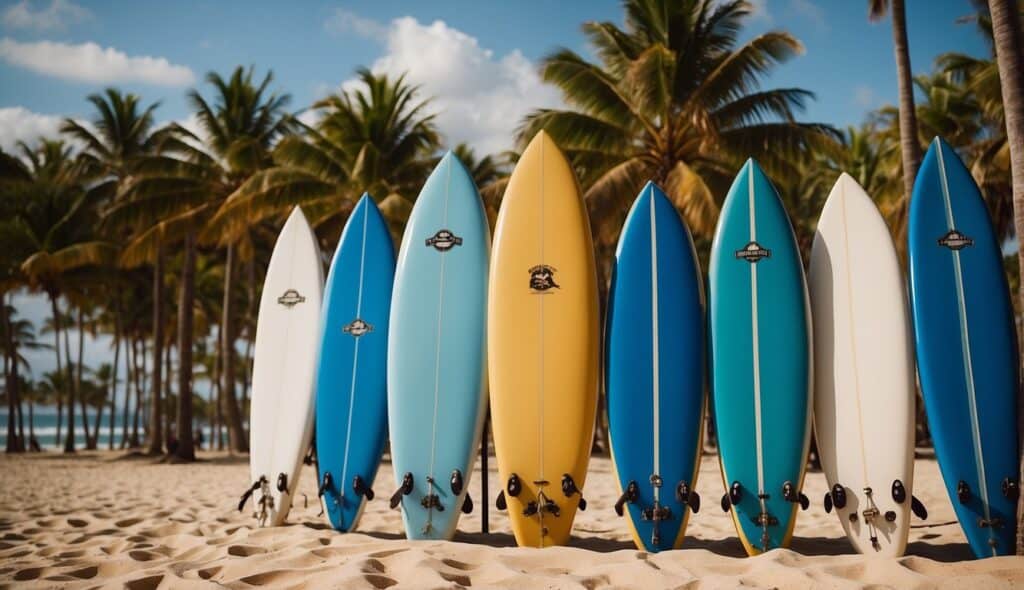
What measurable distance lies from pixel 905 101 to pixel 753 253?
3512mm

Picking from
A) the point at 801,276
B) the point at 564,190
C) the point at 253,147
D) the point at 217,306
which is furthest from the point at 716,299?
the point at 217,306

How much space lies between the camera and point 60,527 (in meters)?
4.46

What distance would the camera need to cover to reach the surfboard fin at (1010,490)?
3.31m

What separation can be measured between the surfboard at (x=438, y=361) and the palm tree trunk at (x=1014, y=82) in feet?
8.99

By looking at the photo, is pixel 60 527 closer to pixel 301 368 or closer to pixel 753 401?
pixel 301 368

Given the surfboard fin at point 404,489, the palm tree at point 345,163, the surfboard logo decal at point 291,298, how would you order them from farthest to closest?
the palm tree at point 345,163, the surfboard logo decal at point 291,298, the surfboard fin at point 404,489

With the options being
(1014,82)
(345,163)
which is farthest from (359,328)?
(345,163)

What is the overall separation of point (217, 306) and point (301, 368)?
21.2 metres

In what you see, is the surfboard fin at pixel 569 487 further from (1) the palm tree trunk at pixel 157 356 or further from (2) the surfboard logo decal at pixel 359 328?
(1) the palm tree trunk at pixel 157 356

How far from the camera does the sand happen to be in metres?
2.75

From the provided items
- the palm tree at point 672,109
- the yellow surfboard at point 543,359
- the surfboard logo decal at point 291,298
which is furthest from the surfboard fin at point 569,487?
the palm tree at point 672,109

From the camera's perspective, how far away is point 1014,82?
353cm

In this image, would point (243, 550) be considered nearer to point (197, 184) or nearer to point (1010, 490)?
point (1010, 490)

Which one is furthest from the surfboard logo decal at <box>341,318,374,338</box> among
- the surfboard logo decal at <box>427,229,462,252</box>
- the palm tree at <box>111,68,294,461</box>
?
the palm tree at <box>111,68,294,461</box>
